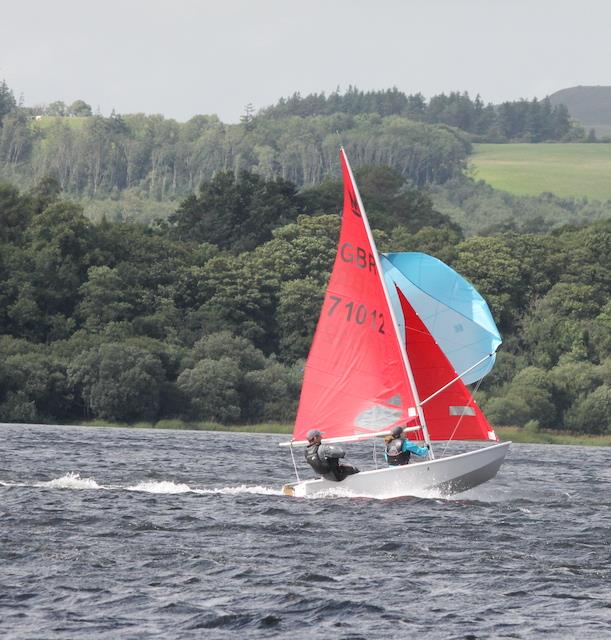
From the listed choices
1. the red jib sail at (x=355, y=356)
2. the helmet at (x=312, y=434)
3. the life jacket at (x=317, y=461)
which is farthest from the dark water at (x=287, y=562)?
the red jib sail at (x=355, y=356)

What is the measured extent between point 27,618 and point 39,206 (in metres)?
120

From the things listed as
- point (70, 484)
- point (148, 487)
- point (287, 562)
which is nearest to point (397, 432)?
point (148, 487)

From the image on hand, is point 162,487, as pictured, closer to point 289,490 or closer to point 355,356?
point 289,490

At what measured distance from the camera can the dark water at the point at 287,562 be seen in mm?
23266

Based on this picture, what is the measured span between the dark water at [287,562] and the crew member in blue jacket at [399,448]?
1.18 metres

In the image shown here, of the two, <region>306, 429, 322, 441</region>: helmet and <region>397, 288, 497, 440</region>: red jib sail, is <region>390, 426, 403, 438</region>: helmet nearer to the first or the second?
<region>397, 288, 497, 440</region>: red jib sail

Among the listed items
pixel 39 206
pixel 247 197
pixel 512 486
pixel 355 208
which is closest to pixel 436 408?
pixel 355 208

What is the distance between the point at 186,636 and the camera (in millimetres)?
22141

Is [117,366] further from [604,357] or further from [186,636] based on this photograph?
[186,636]

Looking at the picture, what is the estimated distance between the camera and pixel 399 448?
38.7m

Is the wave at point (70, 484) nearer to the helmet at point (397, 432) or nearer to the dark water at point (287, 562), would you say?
the dark water at point (287, 562)

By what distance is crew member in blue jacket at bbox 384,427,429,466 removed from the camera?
3872cm

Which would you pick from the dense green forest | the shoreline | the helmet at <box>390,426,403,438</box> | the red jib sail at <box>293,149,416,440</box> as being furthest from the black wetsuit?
the dense green forest

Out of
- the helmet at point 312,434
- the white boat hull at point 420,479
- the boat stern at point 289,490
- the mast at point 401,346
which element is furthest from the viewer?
the boat stern at point 289,490
